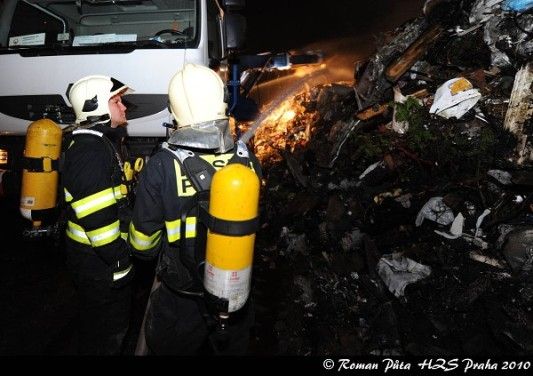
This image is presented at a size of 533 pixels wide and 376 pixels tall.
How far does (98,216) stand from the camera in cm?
230

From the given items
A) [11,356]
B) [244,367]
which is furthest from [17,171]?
[244,367]

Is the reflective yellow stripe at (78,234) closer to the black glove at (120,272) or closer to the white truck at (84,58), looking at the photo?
the black glove at (120,272)

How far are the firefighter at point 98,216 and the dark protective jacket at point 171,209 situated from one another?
0.27 m

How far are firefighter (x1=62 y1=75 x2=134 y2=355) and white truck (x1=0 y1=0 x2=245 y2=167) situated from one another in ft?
3.22

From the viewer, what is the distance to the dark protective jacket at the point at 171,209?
207 cm

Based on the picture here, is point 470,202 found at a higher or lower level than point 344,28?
lower

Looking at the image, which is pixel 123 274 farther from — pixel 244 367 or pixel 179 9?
pixel 179 9

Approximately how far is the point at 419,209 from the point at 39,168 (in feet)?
12.6

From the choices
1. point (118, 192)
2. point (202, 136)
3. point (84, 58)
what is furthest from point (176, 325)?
point (84, 58)

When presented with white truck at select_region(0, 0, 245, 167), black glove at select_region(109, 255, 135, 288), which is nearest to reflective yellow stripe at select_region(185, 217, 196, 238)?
black glove at select_region(109, 255, 135, 288)

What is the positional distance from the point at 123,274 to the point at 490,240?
3549 millimetres

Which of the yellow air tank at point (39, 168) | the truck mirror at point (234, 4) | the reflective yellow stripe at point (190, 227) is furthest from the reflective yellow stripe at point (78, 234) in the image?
the truck mirror at point (234, 4)

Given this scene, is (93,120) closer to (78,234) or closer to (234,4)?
(78,234)

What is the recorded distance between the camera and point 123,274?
99.6 inches
